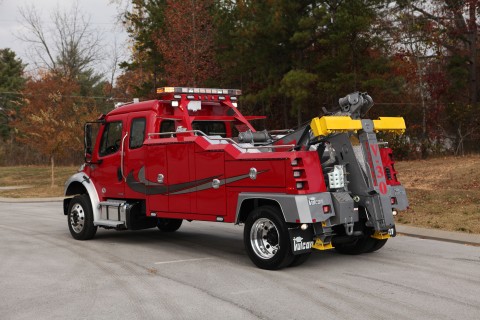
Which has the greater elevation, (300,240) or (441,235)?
(300,240)

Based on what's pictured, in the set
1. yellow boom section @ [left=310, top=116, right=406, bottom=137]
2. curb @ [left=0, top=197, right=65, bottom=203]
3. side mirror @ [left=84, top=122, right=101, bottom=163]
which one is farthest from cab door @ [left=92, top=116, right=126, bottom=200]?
curb @ [left=0, top=197, right=65, bottom=203]

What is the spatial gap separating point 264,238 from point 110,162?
4097mm

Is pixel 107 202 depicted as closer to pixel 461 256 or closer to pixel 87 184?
pixel 87 184

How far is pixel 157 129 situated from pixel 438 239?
590 centimetres

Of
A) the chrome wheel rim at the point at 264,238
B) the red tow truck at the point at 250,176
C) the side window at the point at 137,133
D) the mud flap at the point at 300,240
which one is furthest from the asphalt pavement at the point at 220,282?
the side window at the point at 137,133

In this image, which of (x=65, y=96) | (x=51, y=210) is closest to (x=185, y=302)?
(x=51, y=210)

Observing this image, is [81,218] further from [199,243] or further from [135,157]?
[199,243]

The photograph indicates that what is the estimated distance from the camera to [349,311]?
6.24 metres

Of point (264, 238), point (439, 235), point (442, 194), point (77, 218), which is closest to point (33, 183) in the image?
point (77, 218)

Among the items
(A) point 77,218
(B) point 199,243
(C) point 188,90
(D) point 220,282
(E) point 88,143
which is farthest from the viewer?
(A) point 77,218

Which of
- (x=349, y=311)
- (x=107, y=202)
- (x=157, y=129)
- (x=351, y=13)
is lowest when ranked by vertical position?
(x=349, y=311)

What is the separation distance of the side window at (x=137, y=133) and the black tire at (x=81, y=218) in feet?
5.55

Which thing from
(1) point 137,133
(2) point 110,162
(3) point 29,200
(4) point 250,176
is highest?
(1) point 137,133

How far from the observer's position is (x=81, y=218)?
38.1ft
